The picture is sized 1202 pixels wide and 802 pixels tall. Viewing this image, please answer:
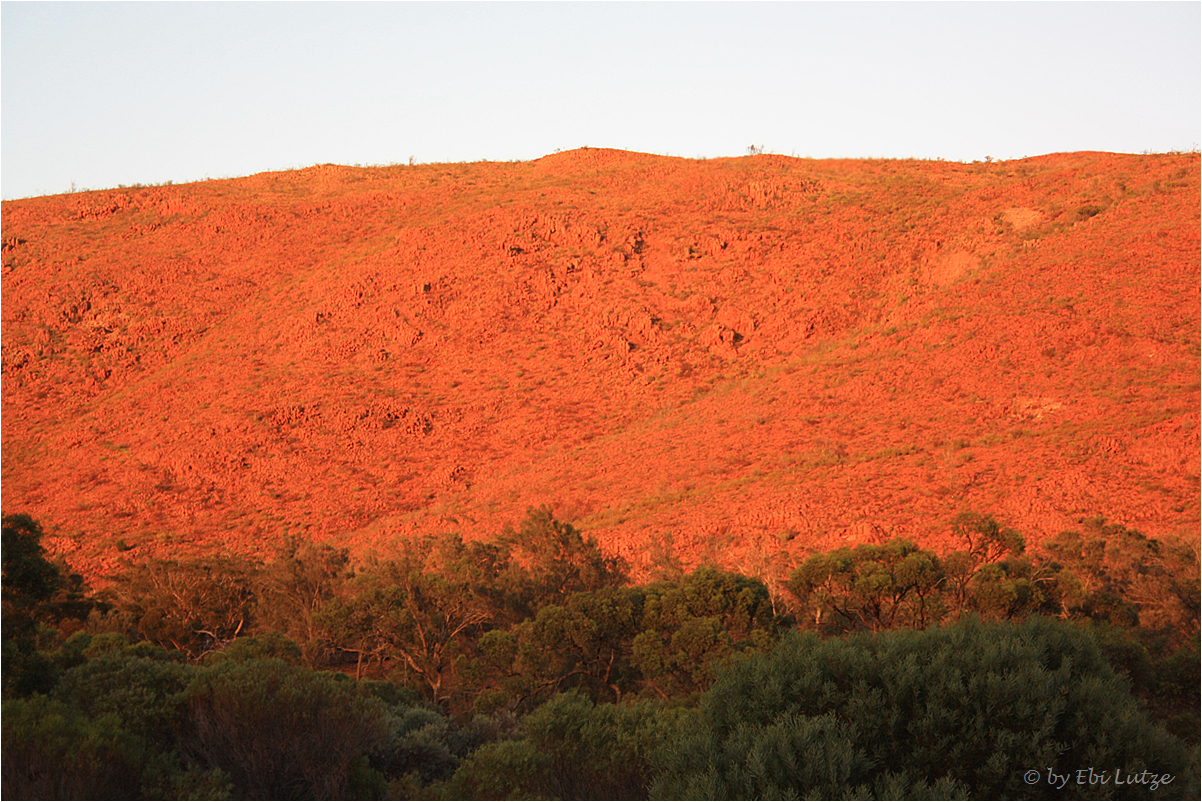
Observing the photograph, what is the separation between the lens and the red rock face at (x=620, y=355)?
27.8 metres

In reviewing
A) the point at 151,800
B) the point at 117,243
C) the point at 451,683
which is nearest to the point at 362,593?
the point at 451,683

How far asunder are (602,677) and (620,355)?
24.5 meters

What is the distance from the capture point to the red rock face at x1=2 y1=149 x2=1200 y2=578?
2784cm

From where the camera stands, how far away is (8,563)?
11953 millimetres

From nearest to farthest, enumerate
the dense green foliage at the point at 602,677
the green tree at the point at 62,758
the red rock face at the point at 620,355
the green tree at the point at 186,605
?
1. the dense green foliage at the point at 602,677
2. the green tree at the point at 62,758
3. the green tree at the point at 186,605
4. the red rock face at the point at 620,355

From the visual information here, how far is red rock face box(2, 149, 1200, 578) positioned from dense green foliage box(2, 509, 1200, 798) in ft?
14.4

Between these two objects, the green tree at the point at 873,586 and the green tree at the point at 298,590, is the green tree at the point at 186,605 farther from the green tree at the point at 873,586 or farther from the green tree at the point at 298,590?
the green tree at the point at 873,586

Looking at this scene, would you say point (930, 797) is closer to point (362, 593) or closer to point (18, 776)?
point (18, 776)

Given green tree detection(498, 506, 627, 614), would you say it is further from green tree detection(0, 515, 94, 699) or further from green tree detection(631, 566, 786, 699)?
green tree detection(0, 515, 94, 699)

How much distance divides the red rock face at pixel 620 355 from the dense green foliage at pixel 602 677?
440 centimetres

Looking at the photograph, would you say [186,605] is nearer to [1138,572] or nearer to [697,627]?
[697,627]

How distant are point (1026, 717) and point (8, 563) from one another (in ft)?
38.6

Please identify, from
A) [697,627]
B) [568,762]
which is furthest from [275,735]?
[697,627]

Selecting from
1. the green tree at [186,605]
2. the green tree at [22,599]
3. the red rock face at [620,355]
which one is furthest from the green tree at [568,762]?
the red rock face at [620,355]
